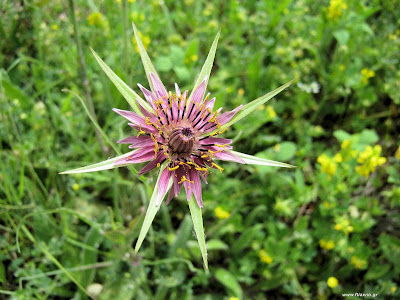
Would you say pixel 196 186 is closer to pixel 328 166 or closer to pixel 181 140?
pixel 181 140

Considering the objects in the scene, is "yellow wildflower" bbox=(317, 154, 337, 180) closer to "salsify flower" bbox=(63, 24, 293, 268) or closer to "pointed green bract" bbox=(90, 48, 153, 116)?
"salsify flower" bbox=(63, 24, 293, 268)

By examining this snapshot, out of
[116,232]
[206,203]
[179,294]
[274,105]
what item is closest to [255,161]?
[116,232]

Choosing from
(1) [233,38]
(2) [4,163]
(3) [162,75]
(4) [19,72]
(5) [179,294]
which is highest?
(1) [233,38]

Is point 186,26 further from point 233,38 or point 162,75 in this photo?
point 162,75

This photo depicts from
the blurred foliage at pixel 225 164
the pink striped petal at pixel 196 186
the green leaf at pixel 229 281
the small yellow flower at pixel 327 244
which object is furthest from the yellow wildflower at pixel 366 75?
the pink striped petal at pixel 196 186

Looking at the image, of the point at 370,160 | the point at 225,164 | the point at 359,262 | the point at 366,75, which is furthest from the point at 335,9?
the point at 359,262
